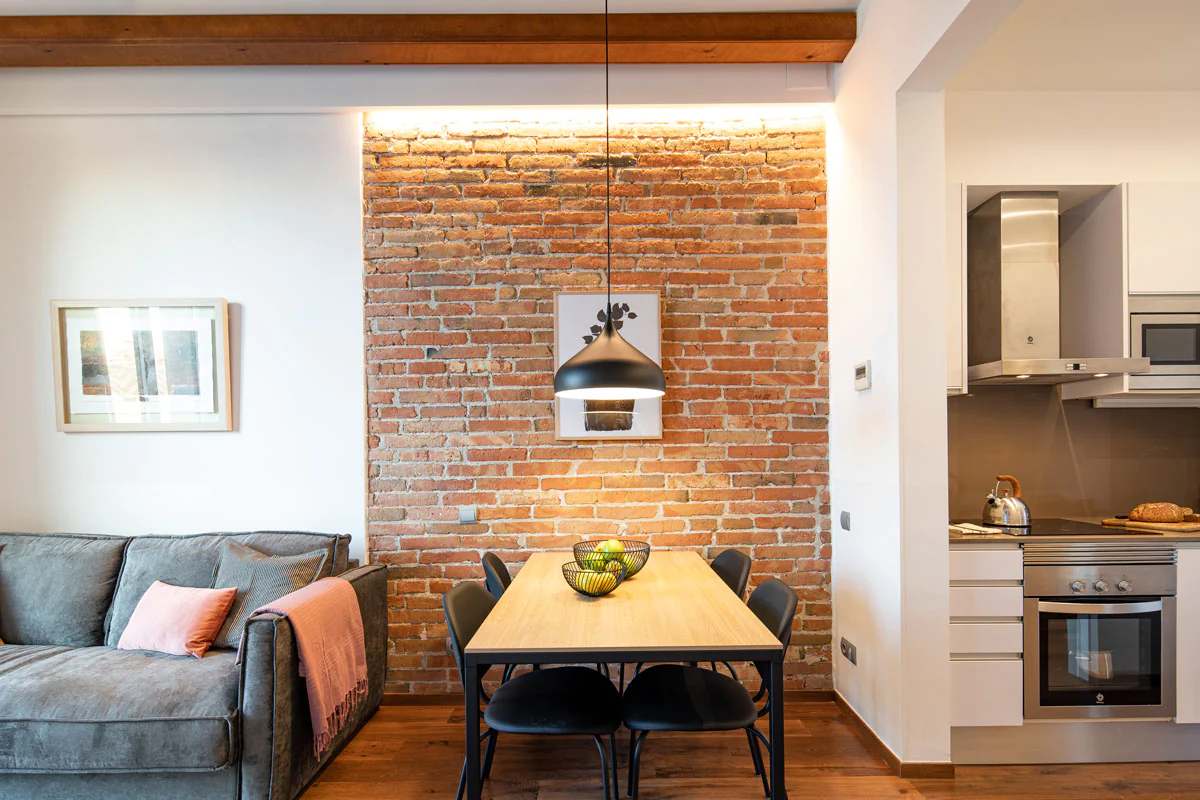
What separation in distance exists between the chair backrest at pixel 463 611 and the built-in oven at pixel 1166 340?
10.0 ft

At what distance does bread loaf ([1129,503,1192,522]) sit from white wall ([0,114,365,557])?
3.74 meters

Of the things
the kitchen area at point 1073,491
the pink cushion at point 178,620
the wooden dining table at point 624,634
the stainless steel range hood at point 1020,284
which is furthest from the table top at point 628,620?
the stainless steel range hood at point 1020,284

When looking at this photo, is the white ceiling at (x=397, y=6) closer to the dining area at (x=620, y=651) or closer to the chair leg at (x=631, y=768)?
the dining area at (x=620, y=651)

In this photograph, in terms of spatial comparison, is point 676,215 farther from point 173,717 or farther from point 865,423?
point 173,717

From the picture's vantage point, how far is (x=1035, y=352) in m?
3.08

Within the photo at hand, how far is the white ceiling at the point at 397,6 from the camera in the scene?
2949 mm

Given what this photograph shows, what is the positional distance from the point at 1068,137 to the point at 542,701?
3.46 metres

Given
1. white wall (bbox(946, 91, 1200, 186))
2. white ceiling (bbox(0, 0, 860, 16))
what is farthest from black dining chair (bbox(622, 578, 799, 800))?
white ceiling (bbox(0, 0, 860, 16))

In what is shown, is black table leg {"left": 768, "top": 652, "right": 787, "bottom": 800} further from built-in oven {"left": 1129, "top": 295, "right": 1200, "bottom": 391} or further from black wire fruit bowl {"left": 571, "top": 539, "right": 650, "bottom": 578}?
built-in oven {"left": 1129, "top": 295, "right": 1200, "bottom": 391}

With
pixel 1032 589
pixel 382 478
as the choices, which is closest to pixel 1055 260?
pixel 1032 589

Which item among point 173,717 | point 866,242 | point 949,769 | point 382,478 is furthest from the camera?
point 382,478

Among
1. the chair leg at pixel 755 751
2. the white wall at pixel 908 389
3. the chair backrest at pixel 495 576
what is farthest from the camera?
the chair backrest at pixel 495 576

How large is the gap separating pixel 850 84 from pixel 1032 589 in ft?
7.85

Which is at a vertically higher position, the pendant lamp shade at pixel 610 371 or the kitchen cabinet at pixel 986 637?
the pendant lamp shade at pixel 610 371
